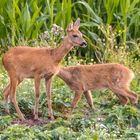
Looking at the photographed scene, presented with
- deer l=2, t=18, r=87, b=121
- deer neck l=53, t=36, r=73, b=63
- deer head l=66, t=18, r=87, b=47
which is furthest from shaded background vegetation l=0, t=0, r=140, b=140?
deer head l=66, t=18, r=87, b=47

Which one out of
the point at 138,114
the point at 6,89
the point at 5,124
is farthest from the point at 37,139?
the point at 6,89

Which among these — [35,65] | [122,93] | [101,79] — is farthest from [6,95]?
[122,93]

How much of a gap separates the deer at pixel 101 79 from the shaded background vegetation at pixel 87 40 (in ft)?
0.60

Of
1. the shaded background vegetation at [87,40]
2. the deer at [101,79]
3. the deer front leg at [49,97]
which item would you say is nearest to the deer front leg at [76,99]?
the deer at [101,79]

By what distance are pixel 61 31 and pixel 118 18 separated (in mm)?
1762

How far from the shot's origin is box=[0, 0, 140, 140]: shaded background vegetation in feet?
30.6

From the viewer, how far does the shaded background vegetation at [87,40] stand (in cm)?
934

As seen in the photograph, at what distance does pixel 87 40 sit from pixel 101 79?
12.4ft

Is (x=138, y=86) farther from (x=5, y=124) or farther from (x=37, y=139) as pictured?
(x=37, y=139)

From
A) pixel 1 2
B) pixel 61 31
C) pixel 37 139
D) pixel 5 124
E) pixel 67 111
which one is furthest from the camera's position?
pixel 1 2

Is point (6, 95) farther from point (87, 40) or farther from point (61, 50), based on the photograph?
point (87, 40)

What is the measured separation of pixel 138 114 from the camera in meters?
9.74

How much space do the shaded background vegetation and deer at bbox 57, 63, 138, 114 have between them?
18cm

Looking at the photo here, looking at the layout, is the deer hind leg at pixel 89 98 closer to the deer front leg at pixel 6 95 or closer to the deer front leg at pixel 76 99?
the deer front leg at pixel 76 99
